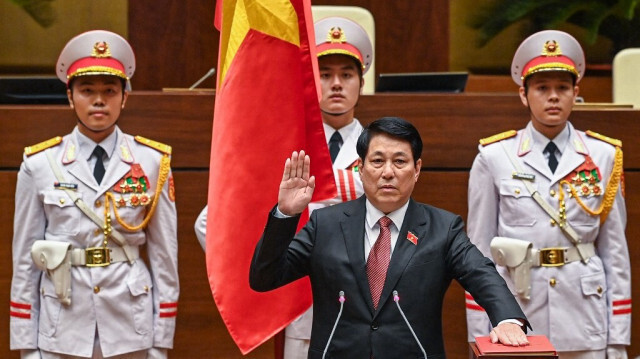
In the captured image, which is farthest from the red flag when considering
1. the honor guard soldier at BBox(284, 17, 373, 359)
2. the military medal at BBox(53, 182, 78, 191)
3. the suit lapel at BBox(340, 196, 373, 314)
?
the military medal at BBox(53, 182, 78, 191)

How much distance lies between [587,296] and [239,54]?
1568 mm

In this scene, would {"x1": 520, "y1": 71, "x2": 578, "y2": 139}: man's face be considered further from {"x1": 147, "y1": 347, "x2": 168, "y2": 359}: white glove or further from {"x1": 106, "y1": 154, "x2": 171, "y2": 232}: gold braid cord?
{"x1": 147, "y1": 347, "x2": 168, "y2": 359}: white glove

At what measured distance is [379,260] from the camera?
2566 millimetres

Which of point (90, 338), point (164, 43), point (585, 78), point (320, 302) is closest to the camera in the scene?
point (320, 302)

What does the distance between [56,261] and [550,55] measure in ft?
6.33

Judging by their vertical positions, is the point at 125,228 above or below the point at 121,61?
below

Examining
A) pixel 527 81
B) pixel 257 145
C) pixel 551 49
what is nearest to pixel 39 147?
pixel 257 145

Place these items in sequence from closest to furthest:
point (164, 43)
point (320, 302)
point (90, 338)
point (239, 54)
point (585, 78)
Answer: point (320, 302) < point (239, 54) < point (90, 338) < point (164, 43) < point (585, 78)

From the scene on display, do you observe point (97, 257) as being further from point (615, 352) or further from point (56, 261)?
point (615, 352)

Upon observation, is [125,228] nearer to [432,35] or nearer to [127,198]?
[127,198]

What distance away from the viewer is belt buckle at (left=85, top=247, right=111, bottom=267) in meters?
3.54

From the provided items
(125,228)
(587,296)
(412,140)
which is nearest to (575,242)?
(587,296)

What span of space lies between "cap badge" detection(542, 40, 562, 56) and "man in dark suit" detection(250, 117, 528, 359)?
1386 millimetres

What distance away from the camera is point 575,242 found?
372 centimetres
